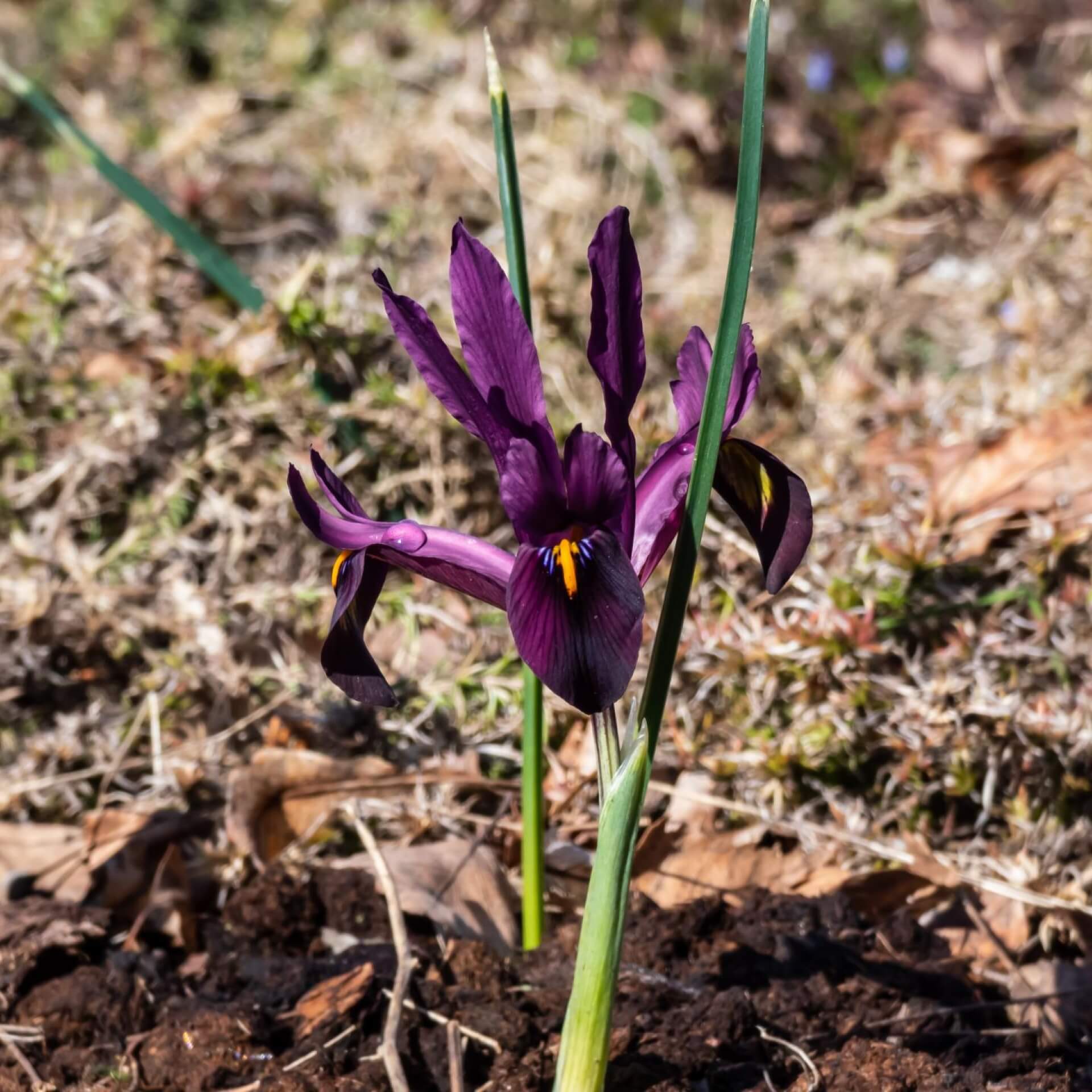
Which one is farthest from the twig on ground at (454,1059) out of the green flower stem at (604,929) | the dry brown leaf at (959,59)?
the dry brown leaf at (959,59)

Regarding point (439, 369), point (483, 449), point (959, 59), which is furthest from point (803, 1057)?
point (959, 59)

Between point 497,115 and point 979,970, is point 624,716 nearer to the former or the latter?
point 979,970

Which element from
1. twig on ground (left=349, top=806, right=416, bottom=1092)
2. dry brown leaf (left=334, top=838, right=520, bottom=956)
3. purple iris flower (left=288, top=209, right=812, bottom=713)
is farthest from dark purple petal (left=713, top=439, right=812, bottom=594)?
dry brown leaf (left=334, top=838, right=520, bottom=956)

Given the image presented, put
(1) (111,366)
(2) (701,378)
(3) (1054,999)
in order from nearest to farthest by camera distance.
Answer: (2) (701,378) → (3) (1054,999) → (1) (111,366)

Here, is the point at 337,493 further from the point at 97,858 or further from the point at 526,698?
the point at 97,858

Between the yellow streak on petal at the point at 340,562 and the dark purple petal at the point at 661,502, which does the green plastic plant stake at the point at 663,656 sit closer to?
the dark purple petal at the point at 661,502

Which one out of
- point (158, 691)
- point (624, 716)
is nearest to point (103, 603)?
point (158, 691)

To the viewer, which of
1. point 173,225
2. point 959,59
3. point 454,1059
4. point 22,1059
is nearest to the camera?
point 454,1059
